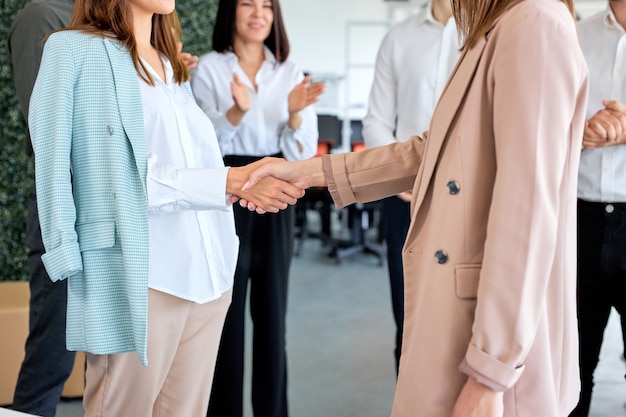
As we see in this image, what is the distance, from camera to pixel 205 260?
5.47 ft


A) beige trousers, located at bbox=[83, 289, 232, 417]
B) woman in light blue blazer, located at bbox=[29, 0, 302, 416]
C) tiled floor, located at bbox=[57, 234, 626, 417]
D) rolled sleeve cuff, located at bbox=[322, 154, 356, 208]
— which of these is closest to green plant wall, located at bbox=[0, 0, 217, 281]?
tiled floor, located at bbox=[57, 234, 626, 417]

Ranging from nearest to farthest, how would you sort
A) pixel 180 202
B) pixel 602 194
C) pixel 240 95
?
1. pixel 180 202
2. pixel 602 194
3. pixel 240 95

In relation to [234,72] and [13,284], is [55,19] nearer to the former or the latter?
[234,72]

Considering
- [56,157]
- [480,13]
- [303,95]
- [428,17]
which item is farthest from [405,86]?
[56,157]

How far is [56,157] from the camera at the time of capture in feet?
4.62

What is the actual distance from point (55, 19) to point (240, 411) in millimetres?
1487

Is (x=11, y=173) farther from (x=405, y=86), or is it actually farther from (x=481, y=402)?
(x=481, y=402)

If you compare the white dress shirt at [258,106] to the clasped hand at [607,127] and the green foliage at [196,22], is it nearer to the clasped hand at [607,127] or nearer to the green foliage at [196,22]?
the clasped hand at [607,127]

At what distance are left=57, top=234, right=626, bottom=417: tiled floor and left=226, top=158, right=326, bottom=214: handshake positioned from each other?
1.46 m

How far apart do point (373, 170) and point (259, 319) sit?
117 centimetres

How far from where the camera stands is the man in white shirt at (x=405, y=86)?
2.63 metres

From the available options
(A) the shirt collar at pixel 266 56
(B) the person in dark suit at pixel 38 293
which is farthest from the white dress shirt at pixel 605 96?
(B) the person in dark suit at pixel 38 293

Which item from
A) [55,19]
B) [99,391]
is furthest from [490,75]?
[55,19]

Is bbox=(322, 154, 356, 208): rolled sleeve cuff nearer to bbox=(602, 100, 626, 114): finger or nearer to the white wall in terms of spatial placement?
bbox=(602, 100, 626, 114): finger
